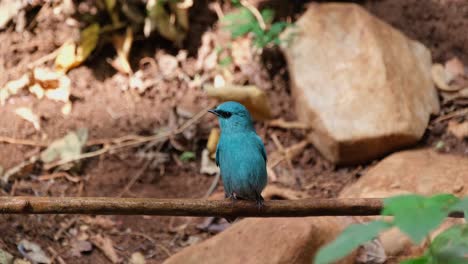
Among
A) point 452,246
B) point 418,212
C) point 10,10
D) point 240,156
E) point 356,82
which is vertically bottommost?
point 356,82

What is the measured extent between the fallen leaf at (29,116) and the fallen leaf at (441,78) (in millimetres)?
3774

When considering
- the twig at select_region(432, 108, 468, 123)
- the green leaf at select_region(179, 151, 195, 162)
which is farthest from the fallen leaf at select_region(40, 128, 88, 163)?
the twig at select_region(432, 108, 468, 123)

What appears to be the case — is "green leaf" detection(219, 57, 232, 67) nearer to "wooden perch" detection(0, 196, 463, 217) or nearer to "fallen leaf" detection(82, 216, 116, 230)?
"fallen leaf" detection(82, 216, 116, 230)

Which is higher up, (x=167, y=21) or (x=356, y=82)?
(x=167, y=21)

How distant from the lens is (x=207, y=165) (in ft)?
18.6

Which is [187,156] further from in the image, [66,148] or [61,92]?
[61,92]

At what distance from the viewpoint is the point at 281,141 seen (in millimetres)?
5984

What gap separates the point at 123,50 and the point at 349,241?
532cm

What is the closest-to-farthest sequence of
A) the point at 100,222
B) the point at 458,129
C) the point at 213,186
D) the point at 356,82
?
the point at 100,222 → the point at 213,186 → the point at 458,129 → the point at 356,82

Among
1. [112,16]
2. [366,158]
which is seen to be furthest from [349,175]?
[112,16]

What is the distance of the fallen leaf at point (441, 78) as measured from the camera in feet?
19.5

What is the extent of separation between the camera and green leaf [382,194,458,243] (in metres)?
1.14

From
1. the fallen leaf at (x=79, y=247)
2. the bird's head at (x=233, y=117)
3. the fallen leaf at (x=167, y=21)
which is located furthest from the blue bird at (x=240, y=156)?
the fallen leaf at (x=167, y=21)

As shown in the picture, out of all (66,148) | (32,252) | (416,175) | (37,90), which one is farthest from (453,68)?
(32,252)
